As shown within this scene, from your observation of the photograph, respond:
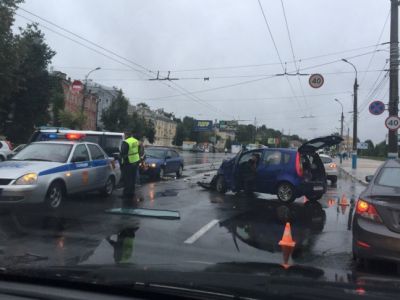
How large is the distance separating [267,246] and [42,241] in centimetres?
329

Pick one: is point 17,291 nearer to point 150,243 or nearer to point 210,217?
point 150,243

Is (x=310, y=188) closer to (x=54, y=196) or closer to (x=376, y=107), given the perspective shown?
(x=54, y=196)

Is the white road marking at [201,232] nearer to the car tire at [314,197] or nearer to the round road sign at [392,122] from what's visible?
the car tire at [314,197]

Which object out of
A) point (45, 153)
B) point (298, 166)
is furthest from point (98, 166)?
point (298, 166)

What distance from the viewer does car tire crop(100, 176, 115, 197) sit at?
43.6 ft

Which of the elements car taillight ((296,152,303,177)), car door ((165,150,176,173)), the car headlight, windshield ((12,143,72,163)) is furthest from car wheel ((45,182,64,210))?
car door ((165,150,176,173))

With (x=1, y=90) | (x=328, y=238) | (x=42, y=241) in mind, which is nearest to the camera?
(x=42, y=241)

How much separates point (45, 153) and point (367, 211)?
7778mm

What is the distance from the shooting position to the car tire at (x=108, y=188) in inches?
524

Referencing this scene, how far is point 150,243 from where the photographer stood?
7.32m

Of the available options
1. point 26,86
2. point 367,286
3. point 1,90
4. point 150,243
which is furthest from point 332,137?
point 26,86

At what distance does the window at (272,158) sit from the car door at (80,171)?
4755 millimetres

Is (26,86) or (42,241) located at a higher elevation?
(26,86)

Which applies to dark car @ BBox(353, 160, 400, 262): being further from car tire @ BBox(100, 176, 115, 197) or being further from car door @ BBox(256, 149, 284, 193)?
car tire @ BBox(100, 176, 115, 197)
